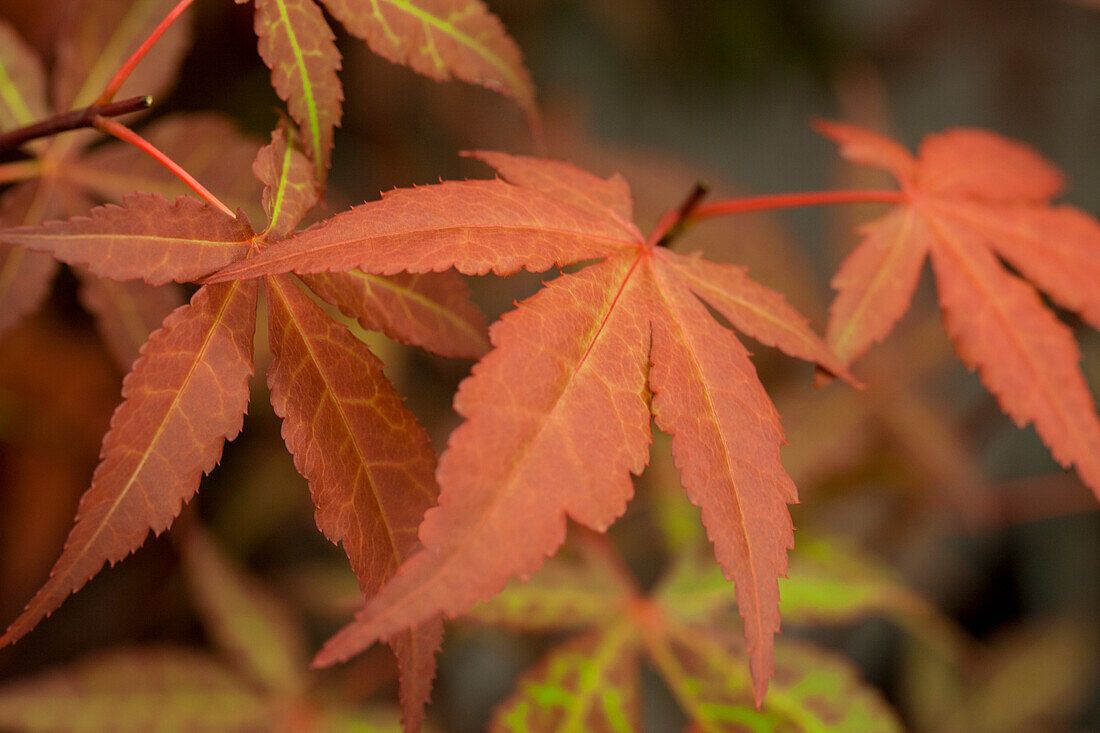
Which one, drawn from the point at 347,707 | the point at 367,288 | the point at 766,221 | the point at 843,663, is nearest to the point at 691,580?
the point at 843,663

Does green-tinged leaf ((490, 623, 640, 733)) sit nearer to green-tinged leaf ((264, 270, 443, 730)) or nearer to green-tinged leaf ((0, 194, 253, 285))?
green-tinged leaf ((264, 270, 443, 730))

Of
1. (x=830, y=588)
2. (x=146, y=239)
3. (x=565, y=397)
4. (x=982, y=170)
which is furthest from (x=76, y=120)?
(x=830, y=588)

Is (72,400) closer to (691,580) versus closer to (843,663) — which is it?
(691,580)

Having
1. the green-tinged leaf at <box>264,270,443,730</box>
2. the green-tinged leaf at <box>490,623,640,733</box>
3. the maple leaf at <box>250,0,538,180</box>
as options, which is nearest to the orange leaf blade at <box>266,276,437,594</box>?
the green-tinged leaf at <box>264,270,443,730</box>

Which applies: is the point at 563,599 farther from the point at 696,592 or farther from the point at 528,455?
the point at 528,455

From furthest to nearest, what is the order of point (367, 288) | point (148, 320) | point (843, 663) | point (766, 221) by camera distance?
point (766, 221)
point (843, 663)
point (148, 320)
point (367, 288)

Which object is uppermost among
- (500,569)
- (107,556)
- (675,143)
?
(675,143)

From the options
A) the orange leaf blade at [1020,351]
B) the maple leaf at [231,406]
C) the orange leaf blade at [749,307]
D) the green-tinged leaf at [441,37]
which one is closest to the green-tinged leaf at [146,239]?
the maple leaf at [231,406]
